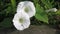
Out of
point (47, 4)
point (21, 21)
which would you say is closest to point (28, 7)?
point (21, 21)

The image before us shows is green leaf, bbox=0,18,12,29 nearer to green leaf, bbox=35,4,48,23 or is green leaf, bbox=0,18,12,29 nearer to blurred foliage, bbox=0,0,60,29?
blurred foliage, bbox=0,0,60,29

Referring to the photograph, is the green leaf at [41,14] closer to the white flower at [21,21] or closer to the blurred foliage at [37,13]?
the blurred foliage at [37,13]

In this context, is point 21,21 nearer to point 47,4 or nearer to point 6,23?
point 6,23

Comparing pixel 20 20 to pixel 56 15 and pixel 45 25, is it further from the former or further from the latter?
pixel 56 15

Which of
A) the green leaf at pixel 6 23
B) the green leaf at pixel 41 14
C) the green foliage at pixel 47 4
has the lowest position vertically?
the green leaf at pixel 6 23

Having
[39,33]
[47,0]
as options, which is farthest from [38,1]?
[39,33]

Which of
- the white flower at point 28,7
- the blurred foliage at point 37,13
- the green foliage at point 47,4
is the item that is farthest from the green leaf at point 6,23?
the green foliage at point 47,4

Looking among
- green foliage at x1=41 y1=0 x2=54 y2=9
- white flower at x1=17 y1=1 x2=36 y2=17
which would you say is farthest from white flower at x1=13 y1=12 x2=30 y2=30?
green foliage at x1=41 y1=0 x2=54 y2=9
